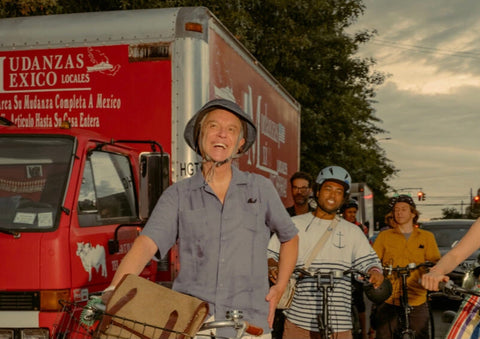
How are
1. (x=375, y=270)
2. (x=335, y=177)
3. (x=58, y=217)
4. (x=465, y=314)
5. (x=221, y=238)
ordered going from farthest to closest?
1. (x=335, y=177)
2. (x=375, y=270)
3. (x=58, y=217)
4. (x=465, y=314)
5. (x=221, y=238)

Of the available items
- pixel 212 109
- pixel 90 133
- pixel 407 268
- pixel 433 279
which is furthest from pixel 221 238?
pixel 407 268

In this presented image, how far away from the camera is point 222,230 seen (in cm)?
302

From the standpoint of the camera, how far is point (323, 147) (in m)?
24.5

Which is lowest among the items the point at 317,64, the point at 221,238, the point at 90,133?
the point at 221,238

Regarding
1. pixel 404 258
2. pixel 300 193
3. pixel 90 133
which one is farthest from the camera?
pixel 300 193

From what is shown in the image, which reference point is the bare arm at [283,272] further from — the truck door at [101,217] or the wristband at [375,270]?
the truck door at [101,217]

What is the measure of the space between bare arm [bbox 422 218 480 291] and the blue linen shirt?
803 millimetres

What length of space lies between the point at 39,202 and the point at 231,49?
10.2 feet

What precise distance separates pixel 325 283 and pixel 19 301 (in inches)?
75.4

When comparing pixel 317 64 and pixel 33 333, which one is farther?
pixel 317 64

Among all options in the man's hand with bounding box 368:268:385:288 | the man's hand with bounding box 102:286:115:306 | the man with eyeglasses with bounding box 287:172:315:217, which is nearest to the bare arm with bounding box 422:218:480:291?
the man's hand with bounding box 368:268:385:288

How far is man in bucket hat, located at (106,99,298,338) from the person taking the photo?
2.97 meters

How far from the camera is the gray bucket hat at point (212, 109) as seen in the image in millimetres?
3162

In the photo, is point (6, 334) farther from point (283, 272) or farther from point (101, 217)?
point (283, 272)
